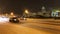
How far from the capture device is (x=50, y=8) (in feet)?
317

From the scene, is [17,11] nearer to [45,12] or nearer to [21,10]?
[21,10]

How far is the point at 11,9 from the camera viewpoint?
10612cm

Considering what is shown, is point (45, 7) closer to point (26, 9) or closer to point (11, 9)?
point (26, 9)

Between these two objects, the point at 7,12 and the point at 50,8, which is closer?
the point at 50,8

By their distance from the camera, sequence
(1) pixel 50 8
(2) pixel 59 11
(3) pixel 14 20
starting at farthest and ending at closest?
(1) pixel 50 8 → (2) pixel 59 11 → (3) pixel 14 20

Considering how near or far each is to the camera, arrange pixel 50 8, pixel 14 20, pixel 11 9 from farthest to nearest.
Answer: pixel 11 9
pixel 50 8
pixel 14 20

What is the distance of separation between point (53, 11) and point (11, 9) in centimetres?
3085

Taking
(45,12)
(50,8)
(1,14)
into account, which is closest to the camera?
(45,12)

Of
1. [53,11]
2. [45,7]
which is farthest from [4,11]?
[53,11]

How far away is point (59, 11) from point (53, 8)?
29.9ft

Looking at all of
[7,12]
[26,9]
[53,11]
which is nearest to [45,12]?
[53,11]

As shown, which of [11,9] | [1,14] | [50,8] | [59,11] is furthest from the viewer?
[1,14]

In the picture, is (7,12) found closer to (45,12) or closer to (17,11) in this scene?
(17,11)

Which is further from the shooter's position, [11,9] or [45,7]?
[11,9]
